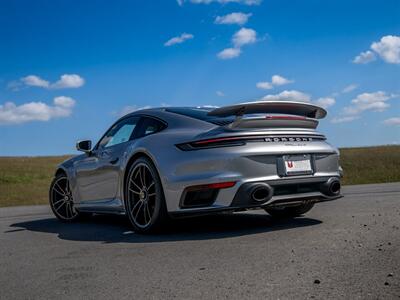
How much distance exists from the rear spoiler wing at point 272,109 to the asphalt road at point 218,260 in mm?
1201

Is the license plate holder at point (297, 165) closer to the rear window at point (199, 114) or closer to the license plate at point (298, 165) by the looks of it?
the license plate at point (298, 165)

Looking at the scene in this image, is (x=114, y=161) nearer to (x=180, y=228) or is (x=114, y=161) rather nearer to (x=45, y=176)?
(x=180, y=228)

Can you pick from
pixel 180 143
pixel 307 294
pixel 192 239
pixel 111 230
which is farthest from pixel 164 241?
pixel 307 294

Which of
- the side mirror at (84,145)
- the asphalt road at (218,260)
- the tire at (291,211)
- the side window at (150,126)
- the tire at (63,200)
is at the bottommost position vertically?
the asphalt road at (218,260)

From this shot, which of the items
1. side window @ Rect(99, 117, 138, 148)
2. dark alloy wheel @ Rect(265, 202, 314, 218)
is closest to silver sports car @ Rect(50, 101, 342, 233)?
side window @ Rect(99, 117, 138, 148)

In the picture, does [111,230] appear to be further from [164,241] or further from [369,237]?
[369,237]

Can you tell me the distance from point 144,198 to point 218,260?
185 cm

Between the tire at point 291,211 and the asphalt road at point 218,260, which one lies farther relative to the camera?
the tire at point 291,211

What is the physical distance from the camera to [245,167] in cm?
500

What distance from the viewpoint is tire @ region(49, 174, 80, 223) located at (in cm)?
763

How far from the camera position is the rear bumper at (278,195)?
4949mm

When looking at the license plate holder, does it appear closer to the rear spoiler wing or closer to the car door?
the rear spoiler wing

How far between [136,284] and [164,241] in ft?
5.33

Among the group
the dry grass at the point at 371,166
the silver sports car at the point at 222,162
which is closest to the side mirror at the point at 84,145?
the silver sports car at the point at 222,162
